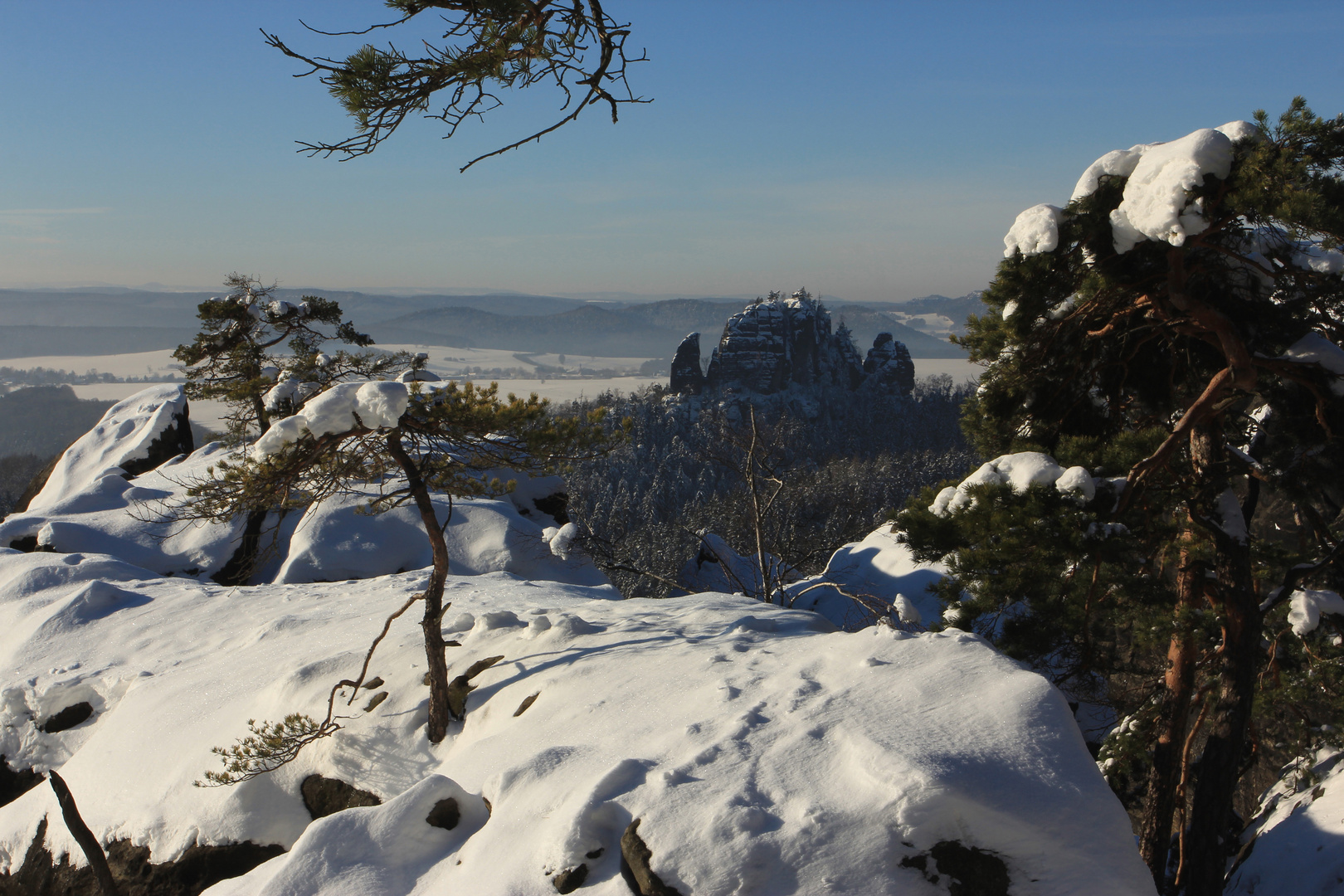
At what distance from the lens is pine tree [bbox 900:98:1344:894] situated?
4.77 m

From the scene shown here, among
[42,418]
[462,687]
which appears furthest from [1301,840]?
[42,418]

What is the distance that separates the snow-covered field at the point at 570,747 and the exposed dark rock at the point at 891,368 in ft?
417

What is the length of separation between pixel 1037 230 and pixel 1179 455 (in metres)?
2.50

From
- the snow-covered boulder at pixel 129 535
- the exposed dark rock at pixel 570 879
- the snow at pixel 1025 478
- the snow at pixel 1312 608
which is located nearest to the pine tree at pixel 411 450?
the exposed dark rock at pixel 570 879

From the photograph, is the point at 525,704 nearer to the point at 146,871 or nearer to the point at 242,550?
the point at 146,871

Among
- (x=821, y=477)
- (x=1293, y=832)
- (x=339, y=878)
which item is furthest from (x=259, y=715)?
(x=821, y=477)

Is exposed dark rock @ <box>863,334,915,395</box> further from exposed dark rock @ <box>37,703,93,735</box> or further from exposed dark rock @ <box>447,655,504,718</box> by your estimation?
exposed dark rock @ <box>37,703,93,735</box>

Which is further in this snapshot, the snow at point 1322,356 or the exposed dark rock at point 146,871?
the exposed dark rock at point 146,871

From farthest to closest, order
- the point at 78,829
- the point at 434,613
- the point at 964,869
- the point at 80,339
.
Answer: the point at 80,339, the point at 434,613, the point at 78,829, the point at 964,869

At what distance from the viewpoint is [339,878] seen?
457cm

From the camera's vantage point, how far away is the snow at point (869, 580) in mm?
18375

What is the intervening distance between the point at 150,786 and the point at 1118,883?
311 inches

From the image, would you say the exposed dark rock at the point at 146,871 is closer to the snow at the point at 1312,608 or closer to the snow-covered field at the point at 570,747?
the snow-covered field at the point at 570,747

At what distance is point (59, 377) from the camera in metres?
149
